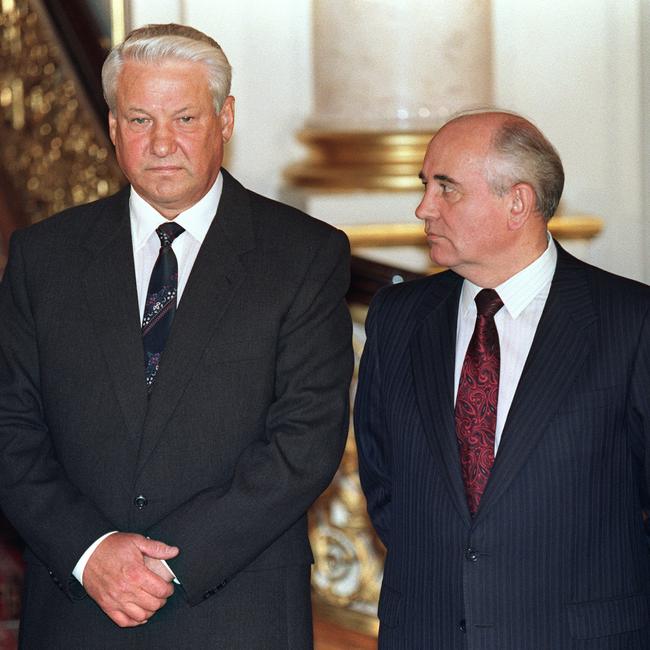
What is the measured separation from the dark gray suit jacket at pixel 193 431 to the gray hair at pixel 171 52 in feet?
1.00

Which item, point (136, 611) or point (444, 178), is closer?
point (136, 611)

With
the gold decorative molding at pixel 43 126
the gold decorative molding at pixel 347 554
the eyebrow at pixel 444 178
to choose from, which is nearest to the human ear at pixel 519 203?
the eyebrow at pixel 444 178

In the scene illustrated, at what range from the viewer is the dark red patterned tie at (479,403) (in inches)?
111

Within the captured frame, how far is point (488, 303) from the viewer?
115 inches

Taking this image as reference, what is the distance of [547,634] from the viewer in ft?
9.06

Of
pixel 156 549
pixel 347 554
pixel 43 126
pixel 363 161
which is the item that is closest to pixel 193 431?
pixel 156 549

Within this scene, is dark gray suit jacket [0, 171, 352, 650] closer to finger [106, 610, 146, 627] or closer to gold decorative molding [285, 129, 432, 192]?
finger [106, 610, 146, 627]

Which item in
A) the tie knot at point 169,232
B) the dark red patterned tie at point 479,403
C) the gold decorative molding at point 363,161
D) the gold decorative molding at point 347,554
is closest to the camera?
the dark red patterned tie at point 479,403

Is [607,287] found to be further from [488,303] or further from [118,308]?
[118,308]

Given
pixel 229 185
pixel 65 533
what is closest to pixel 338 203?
pixel 229 185

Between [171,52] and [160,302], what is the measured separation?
0.52 metres

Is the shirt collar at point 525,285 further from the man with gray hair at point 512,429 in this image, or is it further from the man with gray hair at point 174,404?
the man with gray hair at point 174,404

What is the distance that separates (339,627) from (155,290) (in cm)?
215

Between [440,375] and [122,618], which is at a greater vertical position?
[440,375]
